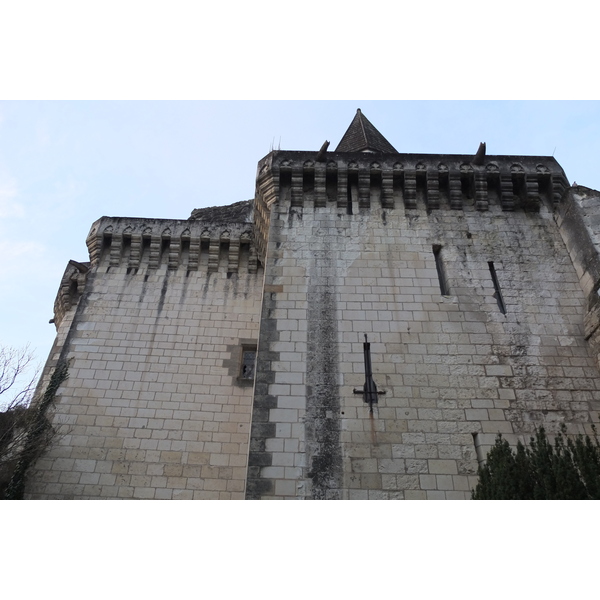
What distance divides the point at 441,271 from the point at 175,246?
5.81 meters

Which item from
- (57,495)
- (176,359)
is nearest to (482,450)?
(176,359)

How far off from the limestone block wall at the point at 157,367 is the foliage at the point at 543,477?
4.54 m

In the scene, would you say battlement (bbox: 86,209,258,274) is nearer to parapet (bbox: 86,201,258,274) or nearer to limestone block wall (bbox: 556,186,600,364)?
parapet (bbox: 86,201,258,274)

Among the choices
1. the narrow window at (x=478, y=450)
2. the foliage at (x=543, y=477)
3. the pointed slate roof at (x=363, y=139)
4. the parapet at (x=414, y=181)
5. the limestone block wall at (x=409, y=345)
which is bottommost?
the foliage at (x=543, y=477)

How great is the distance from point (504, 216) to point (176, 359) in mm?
6763

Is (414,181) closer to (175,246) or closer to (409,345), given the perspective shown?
(409,345)

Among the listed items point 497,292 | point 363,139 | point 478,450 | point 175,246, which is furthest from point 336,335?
point 363,139

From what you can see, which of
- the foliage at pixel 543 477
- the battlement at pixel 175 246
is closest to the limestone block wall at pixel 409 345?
the foliage at pixel 543 477

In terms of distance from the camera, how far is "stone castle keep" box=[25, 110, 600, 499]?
6.87 meters

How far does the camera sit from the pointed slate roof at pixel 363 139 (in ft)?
41.9

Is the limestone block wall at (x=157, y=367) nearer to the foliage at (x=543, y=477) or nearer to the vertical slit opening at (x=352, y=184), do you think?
the vertical slit opening at (x=352, y=184)

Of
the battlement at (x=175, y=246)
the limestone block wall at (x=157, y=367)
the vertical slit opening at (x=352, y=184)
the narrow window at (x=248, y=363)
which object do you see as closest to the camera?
the limestone block wall at (x=157, y=367)

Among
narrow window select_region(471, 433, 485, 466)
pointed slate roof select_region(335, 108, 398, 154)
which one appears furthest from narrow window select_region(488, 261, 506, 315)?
pointed slate roof select_region(335, 108, 398, 154)

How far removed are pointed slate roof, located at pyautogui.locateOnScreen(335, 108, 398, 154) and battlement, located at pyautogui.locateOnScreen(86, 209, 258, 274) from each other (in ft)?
12.4
